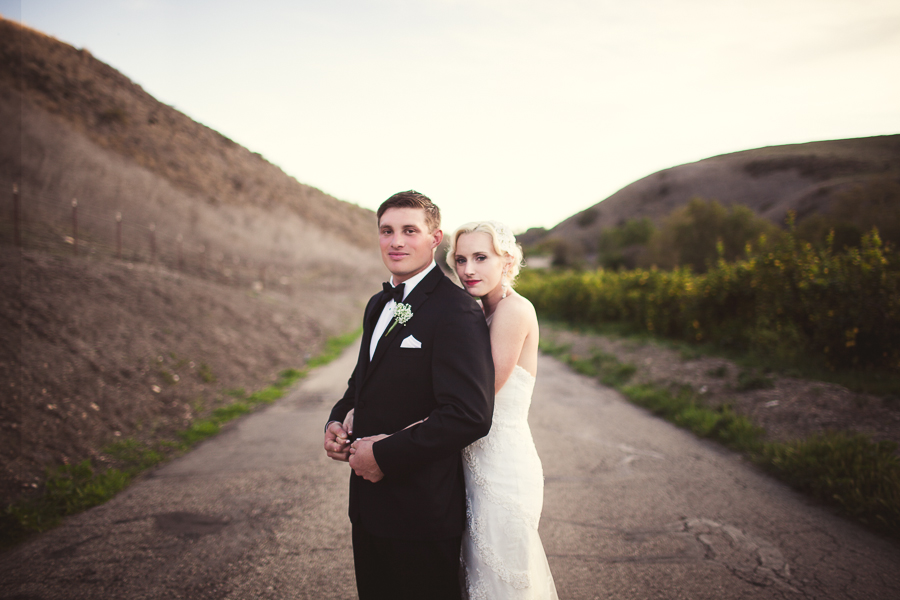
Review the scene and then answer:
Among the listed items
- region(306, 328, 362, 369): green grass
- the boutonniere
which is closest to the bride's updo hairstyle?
the boutonniere

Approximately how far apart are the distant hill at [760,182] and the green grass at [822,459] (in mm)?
12282

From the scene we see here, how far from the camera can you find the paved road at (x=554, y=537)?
274cm

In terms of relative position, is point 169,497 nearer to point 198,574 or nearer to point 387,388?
point 198,574

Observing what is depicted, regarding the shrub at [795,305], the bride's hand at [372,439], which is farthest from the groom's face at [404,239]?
the shrub at [795,305]

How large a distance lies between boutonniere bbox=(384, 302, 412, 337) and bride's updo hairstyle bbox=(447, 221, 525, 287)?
0.53 m

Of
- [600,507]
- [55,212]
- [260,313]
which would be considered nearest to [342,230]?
[55,212]

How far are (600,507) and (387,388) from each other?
308 cm

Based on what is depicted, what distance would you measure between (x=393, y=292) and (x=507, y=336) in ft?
1.93

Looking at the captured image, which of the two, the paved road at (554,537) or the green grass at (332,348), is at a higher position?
the paved road at (554,537)

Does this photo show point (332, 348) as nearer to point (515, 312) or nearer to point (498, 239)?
point (498, 239)

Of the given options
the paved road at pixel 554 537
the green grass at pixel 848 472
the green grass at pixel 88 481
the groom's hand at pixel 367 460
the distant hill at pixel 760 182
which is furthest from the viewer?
the distant hill at pixel 760 182

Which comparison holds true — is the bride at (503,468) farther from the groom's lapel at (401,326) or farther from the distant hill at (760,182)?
the distant hill at (760,182)

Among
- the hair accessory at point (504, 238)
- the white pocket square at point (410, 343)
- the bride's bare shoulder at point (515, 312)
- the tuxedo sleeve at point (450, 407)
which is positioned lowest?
the tuxedo sleeve at point (450, 407)

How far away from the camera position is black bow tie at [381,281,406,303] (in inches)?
77.0
